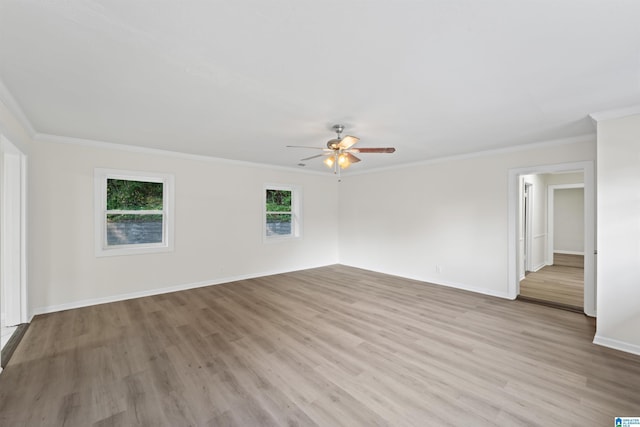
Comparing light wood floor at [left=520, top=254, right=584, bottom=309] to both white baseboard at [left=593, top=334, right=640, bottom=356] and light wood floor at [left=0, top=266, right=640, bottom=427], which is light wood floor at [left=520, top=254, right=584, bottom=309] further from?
white baseboard at [left=593, top=334, right=640, bottom=356]

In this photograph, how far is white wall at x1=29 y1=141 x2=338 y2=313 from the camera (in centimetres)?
369

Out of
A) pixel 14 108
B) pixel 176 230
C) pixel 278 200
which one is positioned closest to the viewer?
pixel 14 108

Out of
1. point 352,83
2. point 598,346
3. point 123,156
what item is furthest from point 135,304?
point 598,346

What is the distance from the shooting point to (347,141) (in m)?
2.96

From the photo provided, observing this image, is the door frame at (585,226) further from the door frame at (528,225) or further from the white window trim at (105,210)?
the white window trim at (105,210)

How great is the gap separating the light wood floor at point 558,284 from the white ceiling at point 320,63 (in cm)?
272

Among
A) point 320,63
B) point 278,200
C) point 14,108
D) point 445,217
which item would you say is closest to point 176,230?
point 278,200

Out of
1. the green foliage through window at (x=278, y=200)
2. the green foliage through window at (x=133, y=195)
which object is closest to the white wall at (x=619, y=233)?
the green foliage through window at (x=278, y=200)

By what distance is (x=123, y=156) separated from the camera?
13.9 feet

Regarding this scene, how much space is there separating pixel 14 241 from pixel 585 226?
24.9 feet

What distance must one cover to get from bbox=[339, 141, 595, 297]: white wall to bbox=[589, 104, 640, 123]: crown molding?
1039 mm

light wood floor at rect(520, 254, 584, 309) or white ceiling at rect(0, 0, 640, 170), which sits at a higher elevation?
white ceiling at rect(0, 0, 640, 170)

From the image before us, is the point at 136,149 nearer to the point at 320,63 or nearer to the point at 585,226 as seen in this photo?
the point at 320,63

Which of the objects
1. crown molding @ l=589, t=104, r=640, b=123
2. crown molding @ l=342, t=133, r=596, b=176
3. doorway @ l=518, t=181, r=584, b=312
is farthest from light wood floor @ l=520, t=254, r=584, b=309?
crown molding @ l=589, t=104, r=640, b=123
